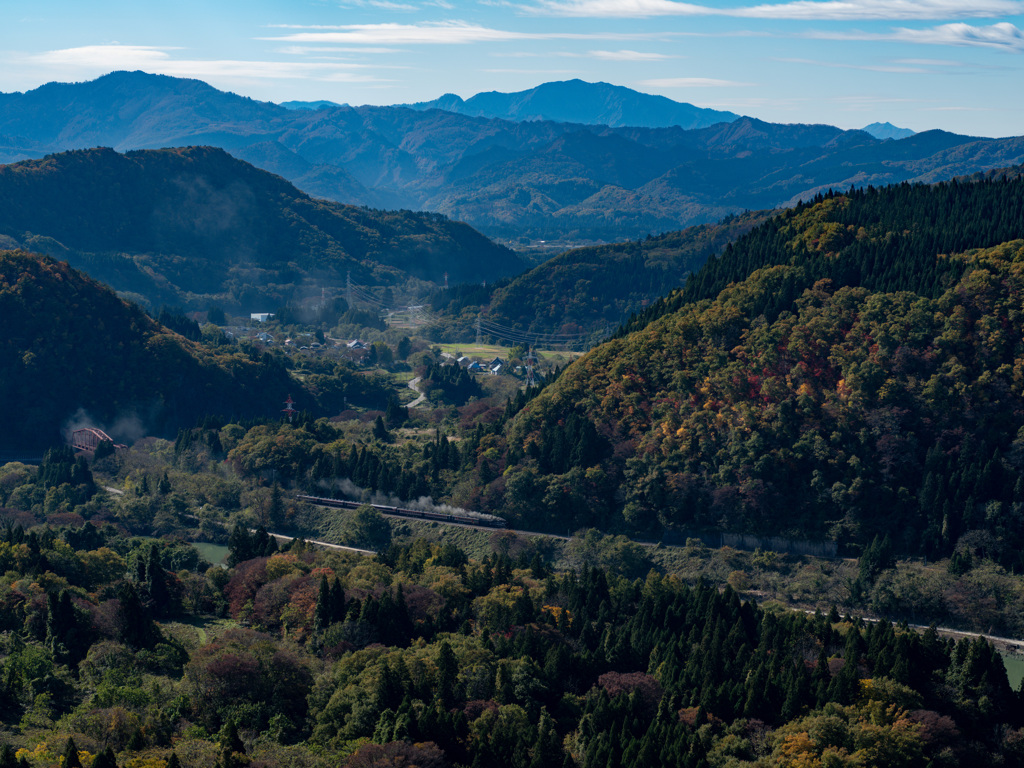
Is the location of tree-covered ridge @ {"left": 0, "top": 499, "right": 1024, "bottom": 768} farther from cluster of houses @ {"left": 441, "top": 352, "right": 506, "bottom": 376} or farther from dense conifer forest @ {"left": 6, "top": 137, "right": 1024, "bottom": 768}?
cluster of houses @ {"left": 441, "top": 352, "right": 506, "bottom": 376}

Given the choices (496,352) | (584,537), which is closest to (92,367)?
(496,352)

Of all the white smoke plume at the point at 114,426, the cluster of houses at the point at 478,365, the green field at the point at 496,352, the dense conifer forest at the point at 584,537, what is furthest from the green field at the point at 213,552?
the green field at the point at 496,352

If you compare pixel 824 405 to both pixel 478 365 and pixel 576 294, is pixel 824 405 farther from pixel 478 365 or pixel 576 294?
pixel 576 294

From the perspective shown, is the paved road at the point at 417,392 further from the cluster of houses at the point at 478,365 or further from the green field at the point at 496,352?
the green field at the point at 496,352

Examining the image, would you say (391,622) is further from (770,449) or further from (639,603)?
(770,449)

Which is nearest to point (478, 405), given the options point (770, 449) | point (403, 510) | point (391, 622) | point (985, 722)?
point (403, 510)

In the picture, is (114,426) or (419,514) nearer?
(419,514)
